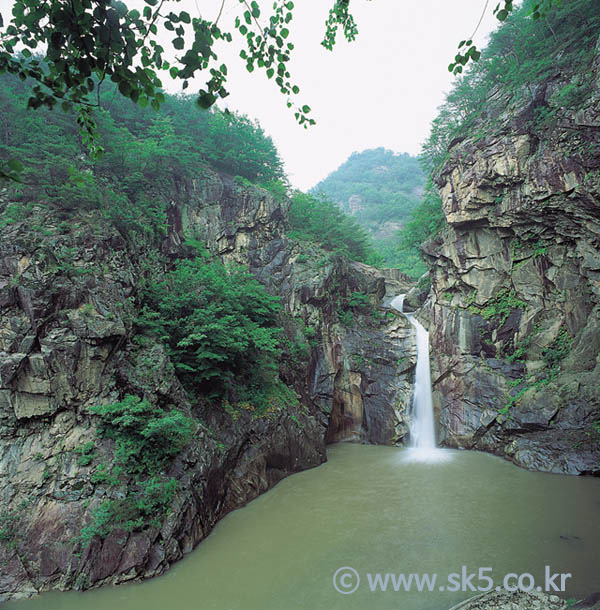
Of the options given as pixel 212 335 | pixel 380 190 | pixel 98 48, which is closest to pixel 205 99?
pixel 98 48

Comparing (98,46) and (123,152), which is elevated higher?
(123,152)

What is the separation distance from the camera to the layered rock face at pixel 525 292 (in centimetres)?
1064

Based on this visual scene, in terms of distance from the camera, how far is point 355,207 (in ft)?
177

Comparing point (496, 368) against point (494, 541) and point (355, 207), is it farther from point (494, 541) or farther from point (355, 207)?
point (355, 207)

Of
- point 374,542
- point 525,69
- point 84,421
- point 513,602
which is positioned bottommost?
point 374,542

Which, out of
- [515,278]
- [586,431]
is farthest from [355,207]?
[586,431]

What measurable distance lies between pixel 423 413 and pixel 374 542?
8.15m

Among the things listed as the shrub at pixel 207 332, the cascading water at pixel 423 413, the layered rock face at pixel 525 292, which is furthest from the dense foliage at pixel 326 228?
the shrub at pixel 207 332

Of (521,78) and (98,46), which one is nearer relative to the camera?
(98,46)

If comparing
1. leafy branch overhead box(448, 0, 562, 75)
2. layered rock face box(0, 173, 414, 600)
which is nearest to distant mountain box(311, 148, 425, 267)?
layered rock face box(0, 173, 414, 600)

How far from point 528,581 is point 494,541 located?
1314 mm

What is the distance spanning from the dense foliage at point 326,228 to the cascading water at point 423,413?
19.7ft

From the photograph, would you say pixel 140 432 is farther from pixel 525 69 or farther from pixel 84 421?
pixel 525 69

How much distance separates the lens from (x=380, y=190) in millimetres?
56375
